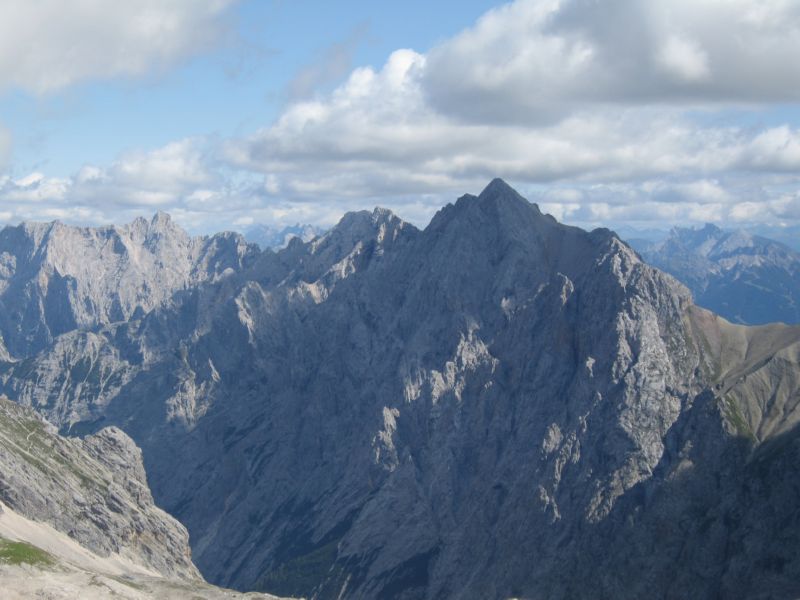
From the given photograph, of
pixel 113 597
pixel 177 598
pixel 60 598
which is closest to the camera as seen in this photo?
pixel 60 598

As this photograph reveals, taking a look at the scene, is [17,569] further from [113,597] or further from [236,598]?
[236,598]

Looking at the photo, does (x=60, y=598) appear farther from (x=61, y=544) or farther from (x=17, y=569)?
(x=61, y=544)

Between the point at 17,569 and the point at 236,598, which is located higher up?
the point at 17,569

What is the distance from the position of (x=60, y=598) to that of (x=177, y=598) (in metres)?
46.3

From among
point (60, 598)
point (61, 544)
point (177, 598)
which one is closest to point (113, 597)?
point (60, 598)

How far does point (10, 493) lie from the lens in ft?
625

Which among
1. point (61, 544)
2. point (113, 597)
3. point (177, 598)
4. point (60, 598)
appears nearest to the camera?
point (60, 598)

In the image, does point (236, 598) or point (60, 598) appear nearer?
point (60, 598)

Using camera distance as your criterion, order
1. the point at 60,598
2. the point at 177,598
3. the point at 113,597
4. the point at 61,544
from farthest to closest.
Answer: the point at 61,544 < the point at 177,598 < the point at 113,597 < the point at 60,598

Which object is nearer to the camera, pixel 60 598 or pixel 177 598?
pixel 60 598

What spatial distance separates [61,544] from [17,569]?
54.0 m

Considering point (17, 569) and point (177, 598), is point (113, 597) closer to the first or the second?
point (17, 569)

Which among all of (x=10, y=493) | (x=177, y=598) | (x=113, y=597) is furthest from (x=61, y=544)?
(x=113, y=597)

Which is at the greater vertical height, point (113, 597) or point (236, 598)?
point (113, 597)
